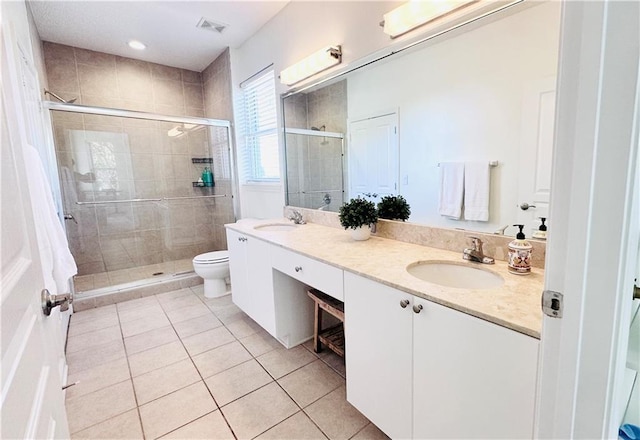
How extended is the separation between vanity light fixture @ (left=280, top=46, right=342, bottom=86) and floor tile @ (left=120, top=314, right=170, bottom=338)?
2.26 metres

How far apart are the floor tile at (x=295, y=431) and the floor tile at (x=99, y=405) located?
0.80m

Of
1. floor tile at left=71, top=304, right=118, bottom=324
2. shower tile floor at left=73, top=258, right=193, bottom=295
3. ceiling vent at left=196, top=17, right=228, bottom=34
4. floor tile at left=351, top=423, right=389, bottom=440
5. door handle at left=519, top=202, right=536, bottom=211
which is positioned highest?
ceiling vent at left=196, top=17, right=228, bottom=34

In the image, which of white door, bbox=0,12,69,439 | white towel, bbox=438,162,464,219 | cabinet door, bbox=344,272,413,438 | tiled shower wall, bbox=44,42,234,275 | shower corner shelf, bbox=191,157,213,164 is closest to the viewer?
white door, bbox=0,12,69,439

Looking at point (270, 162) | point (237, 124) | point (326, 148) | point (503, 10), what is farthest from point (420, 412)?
point (237, 124)

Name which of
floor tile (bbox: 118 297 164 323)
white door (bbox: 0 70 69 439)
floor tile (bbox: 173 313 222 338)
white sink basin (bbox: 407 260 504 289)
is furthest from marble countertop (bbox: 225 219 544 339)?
floor tile (bbox: 118 297 164 323)

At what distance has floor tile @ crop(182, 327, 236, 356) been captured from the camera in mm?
2176

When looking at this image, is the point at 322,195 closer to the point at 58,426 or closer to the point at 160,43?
the point at 58,426

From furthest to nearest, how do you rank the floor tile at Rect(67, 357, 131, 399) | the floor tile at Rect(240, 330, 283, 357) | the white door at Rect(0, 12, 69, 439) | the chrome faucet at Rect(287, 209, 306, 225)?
1. the chrome faucet at Rect(287, 209, 306, 225)
2. the floor tile at Rect(240, 330, 283, 357)
3. the floor tile at Rect(67, 357, 131, 399)
4. the white door at Rect(0, 12, 69, 439)

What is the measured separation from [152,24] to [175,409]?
313cm

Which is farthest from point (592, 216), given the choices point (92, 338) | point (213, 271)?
point (92, 338)

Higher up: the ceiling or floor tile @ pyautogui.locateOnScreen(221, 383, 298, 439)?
the ceiling

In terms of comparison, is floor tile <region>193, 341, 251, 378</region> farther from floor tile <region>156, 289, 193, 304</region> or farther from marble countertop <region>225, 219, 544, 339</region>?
floor tile <region>156, 289, 193, 304</region>

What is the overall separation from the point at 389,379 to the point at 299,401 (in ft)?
2.14

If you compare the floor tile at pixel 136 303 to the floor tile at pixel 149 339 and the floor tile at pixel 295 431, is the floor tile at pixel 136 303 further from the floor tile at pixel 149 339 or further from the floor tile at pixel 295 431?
the floor tile at pixel 295 431
